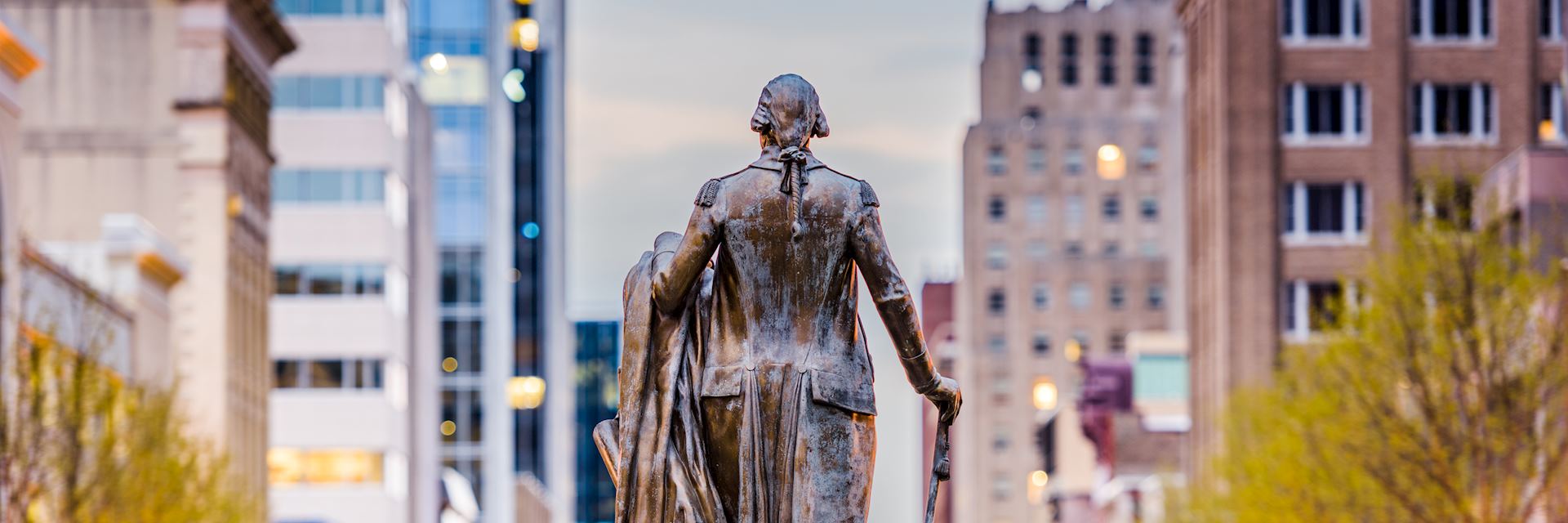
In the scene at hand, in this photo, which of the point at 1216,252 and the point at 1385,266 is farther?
the point at 1216,252

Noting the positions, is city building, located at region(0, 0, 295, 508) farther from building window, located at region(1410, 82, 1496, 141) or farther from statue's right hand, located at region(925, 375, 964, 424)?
statue's right hand, located at region(925, 375, 964, 424)

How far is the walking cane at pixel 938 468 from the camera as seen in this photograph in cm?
1378

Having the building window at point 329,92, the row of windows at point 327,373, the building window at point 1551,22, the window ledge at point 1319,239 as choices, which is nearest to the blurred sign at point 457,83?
the building window at point 329,92

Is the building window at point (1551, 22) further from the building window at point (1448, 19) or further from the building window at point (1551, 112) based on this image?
the building window at point (1448, 19)

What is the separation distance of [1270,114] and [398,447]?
3604 centimetres

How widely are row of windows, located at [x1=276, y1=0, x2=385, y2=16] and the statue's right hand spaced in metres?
96.4

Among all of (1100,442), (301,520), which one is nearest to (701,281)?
(301,520)

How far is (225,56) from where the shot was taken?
79438 mm

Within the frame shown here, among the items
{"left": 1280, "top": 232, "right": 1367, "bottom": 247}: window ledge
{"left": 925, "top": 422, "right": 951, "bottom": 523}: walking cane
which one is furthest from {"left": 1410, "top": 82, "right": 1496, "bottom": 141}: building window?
{"left": 925, "top": 422, "right": 951, "bottom": 523}: walking cane

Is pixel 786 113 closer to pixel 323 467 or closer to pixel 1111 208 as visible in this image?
pixel 323 467

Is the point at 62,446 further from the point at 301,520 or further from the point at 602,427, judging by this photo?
the point at 301,520

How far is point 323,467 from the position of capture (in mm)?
105250

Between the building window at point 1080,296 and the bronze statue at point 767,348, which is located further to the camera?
the building window at point 1080,296

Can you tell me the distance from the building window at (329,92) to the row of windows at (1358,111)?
1394 inches
